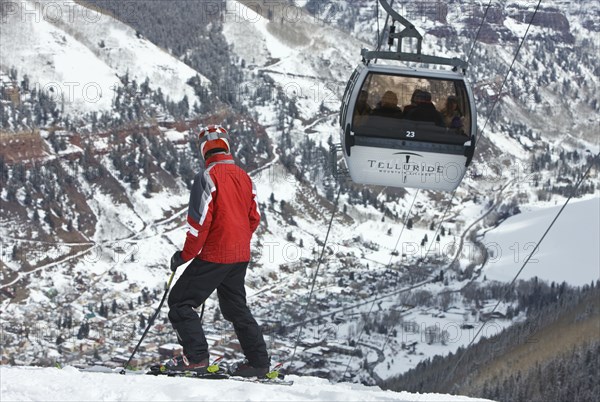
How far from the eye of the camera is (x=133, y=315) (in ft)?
510

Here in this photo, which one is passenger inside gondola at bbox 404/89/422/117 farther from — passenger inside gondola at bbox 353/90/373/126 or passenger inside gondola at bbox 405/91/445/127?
passenger inside gondola at bbox 353/90/373/126

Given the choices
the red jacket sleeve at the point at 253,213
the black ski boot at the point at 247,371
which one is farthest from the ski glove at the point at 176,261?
the black ski boot at the point at 247,371

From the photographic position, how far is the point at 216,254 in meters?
9.02

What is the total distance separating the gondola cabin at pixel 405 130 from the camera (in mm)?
15469

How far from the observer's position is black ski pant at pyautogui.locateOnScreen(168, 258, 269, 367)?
9.13m

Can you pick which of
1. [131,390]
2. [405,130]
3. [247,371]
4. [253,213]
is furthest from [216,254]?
[405,130]

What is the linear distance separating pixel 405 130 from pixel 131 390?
9.13 m

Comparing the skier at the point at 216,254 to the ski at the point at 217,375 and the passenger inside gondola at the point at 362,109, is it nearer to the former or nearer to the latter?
the ski at the point at 217,375

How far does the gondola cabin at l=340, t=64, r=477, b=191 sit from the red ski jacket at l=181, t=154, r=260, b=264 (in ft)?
21.9

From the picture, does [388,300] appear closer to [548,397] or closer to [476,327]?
[476,327]

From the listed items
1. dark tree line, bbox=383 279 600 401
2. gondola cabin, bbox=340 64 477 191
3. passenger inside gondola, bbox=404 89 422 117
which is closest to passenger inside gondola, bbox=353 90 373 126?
gondola cabin, bbox=340 64 477 191

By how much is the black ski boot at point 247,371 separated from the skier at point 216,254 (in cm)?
1

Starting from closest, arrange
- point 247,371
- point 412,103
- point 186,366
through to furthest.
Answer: point 186,366, point 247,371, point 412,103

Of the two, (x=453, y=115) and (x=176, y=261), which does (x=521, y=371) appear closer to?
(x=453, y=115)
